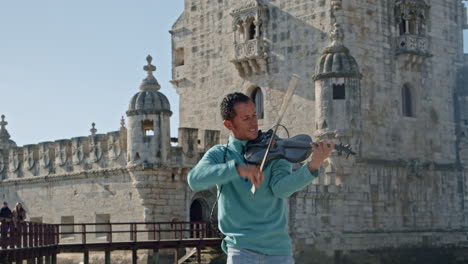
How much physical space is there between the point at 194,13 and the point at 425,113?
32.7 ft

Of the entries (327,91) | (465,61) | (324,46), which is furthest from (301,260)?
(465,61)

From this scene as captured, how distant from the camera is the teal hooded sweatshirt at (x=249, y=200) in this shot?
5.13 meters

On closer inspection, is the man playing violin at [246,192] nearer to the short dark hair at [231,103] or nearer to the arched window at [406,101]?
the short dark hair at [231,103]

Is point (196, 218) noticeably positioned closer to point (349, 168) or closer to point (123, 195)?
point (123, 195)

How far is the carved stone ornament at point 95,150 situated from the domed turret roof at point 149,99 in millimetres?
2474

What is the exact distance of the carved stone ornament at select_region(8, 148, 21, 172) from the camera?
32.4 metres

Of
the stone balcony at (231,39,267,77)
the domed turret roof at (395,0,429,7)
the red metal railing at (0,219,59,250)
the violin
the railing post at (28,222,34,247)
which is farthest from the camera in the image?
the stone balcony at (231,39,267,77)

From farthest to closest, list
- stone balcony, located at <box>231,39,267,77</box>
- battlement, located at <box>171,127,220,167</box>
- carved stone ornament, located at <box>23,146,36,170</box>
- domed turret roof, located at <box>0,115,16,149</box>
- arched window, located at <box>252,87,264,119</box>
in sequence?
domed turret roof, located at <box>0,115,16,149</box> < carved stone ornament, located at <box>23,146,36,170</box> < arched window, located at <box>252,87,264,119</box> < stone balcony, located at <box>231,39,267,77</box> < battlement, located at <box>171,127,220,167</box>

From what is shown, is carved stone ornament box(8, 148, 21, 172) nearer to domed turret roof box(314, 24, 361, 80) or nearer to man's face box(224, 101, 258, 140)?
domed turret roof box(314, 24, 361, 80)

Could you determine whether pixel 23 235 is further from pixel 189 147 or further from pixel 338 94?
pixel 338 94

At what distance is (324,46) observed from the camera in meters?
27.8

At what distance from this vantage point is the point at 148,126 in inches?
1052

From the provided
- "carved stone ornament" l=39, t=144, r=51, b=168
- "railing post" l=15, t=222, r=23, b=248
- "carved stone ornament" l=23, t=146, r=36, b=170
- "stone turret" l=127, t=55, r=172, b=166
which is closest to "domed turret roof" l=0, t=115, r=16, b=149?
"carved stone ornament" l=23, t=146, r=36, b=170

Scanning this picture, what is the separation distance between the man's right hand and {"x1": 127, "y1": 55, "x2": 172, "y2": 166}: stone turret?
21219mm
